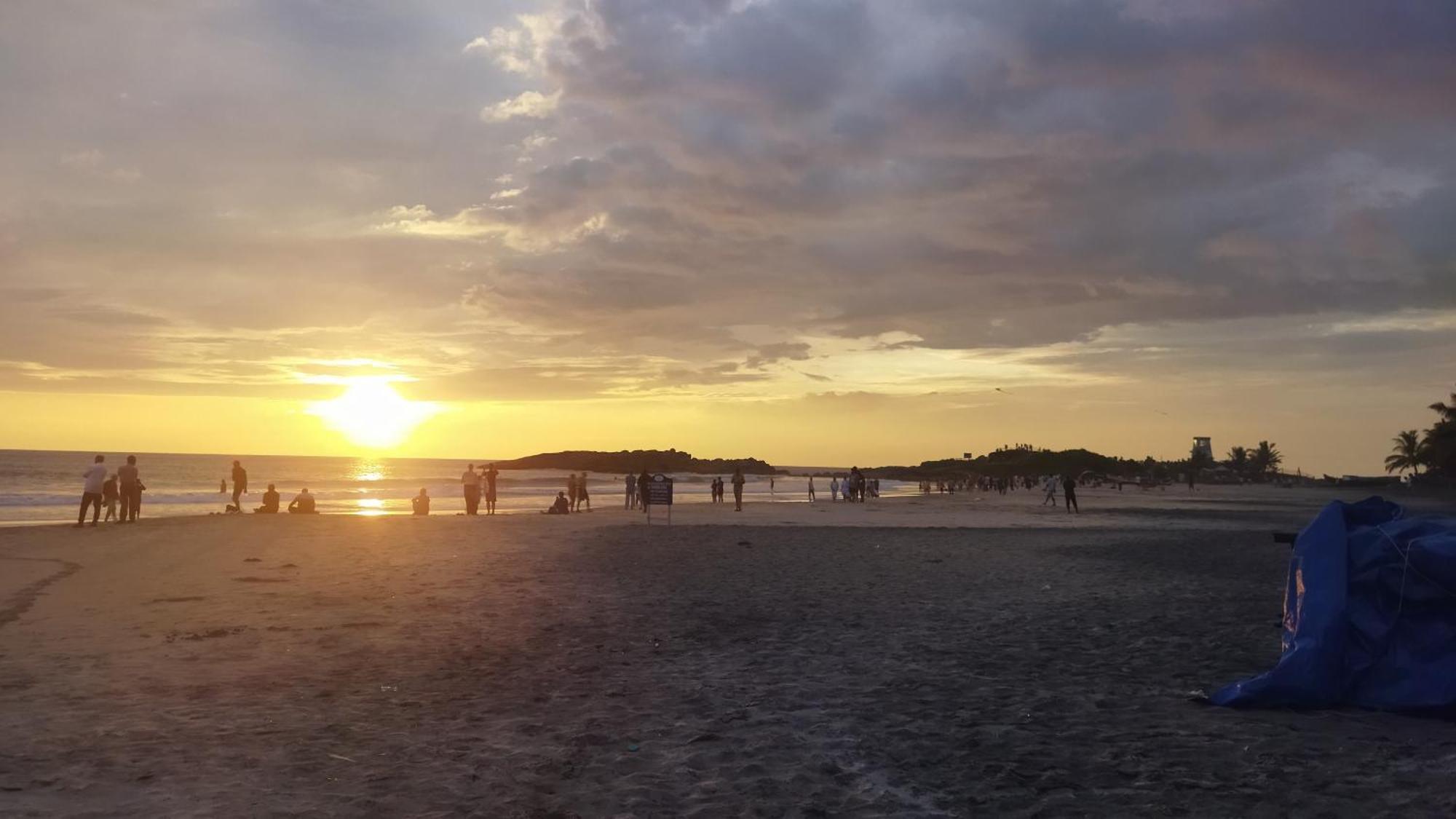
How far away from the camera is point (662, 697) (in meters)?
7.86

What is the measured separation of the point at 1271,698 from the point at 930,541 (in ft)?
56.1

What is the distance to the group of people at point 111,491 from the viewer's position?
1030 inches

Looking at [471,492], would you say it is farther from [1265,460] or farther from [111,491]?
Result: [1265,460]

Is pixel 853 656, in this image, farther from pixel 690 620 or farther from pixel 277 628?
pixel 277 628

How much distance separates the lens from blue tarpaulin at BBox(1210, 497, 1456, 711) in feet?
23.4

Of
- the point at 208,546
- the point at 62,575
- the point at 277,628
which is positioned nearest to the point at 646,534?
the point at 208,546

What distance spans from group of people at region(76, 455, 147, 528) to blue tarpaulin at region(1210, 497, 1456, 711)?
1092 inches

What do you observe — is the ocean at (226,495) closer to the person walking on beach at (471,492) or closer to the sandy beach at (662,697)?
the person walking on beach at (471,492)

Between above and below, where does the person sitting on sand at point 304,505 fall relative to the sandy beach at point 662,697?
above

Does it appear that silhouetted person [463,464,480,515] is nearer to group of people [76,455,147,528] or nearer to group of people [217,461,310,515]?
group of people [217,461,310,515]

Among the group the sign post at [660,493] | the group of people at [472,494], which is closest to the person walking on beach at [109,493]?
the group of people at [472,494]

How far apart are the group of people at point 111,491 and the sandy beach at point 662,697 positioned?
390 inches

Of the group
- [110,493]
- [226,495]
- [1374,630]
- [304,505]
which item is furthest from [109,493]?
[226,495]

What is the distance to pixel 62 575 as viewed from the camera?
51.5ft
